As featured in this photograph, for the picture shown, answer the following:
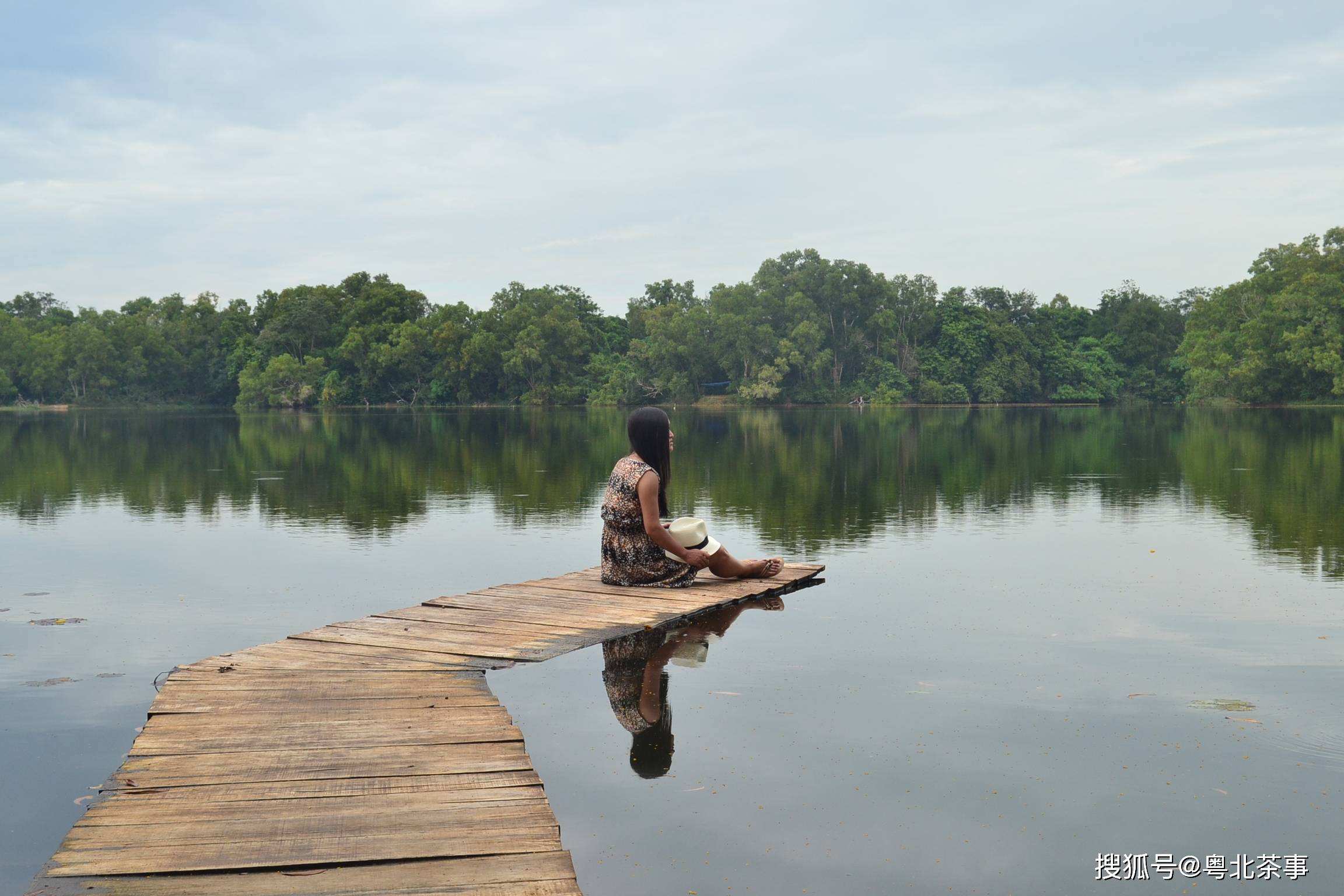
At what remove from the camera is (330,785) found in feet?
17.8

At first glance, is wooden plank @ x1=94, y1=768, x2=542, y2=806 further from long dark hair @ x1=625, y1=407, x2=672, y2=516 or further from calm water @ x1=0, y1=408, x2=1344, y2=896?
long dark hair @ x1=625, y1=407, x2=672, y2=516

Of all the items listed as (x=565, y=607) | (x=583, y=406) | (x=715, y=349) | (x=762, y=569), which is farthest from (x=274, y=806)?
(x=583, y=406)

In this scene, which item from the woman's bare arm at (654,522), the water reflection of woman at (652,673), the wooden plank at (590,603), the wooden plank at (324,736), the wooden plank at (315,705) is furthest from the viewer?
the woman's bare arm at (654,522)

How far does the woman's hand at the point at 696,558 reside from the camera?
1095cm

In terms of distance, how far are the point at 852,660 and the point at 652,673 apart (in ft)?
4.99

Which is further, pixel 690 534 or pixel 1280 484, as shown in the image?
pixel 1280 484

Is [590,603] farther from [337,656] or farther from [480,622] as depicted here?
[337,656]

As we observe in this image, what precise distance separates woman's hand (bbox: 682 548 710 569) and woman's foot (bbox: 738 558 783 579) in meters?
0.53

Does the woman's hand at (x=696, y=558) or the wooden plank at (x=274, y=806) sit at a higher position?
the woman's hand at (x=696, y=558)

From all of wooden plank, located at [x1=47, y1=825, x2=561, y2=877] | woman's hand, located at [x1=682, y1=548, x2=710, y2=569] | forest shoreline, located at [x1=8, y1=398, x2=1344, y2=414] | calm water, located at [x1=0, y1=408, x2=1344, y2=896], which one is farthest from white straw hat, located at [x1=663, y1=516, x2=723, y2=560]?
forest shoreline, located at [x1=8, y1=398, x2=1344, y2=414]

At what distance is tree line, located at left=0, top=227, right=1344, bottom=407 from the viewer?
108 metres

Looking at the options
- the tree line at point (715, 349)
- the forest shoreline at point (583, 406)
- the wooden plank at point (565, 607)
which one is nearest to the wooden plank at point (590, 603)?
the wooden plank at point (565, 607)

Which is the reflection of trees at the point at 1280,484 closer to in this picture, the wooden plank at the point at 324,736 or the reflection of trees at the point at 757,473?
the reflection of trees at the point at 757,473

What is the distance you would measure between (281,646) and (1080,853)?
570 centimetres
